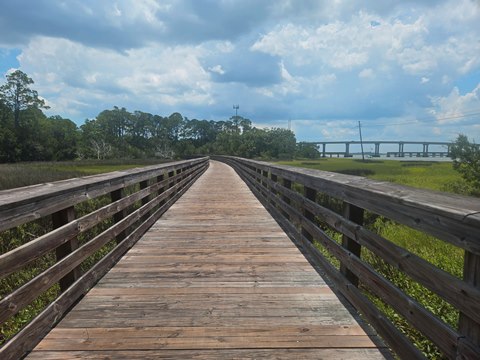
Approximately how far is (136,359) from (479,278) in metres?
2.06

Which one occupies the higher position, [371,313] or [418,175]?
[371,313]

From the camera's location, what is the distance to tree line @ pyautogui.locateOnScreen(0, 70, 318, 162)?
76.6 m

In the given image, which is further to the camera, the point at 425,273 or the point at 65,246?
the point at 65,246

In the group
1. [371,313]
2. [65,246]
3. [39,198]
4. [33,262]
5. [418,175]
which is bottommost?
[33,262]

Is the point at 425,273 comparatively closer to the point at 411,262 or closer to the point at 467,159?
the point at 411,262

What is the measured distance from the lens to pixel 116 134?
14462cm

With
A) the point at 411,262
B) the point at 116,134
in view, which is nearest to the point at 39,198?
the point at 411,262

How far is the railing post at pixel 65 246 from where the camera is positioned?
10.7 feet

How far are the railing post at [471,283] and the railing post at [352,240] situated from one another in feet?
4.87

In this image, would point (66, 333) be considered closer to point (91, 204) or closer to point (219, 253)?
point (219, 253)

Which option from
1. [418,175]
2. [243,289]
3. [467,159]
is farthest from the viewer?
[418,175]

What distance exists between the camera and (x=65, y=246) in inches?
130

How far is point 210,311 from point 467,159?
71.0ft

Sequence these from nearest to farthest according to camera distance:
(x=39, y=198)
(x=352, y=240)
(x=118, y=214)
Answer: (x=39, y=198), (x=352, y=240), (x=118, y=214)
